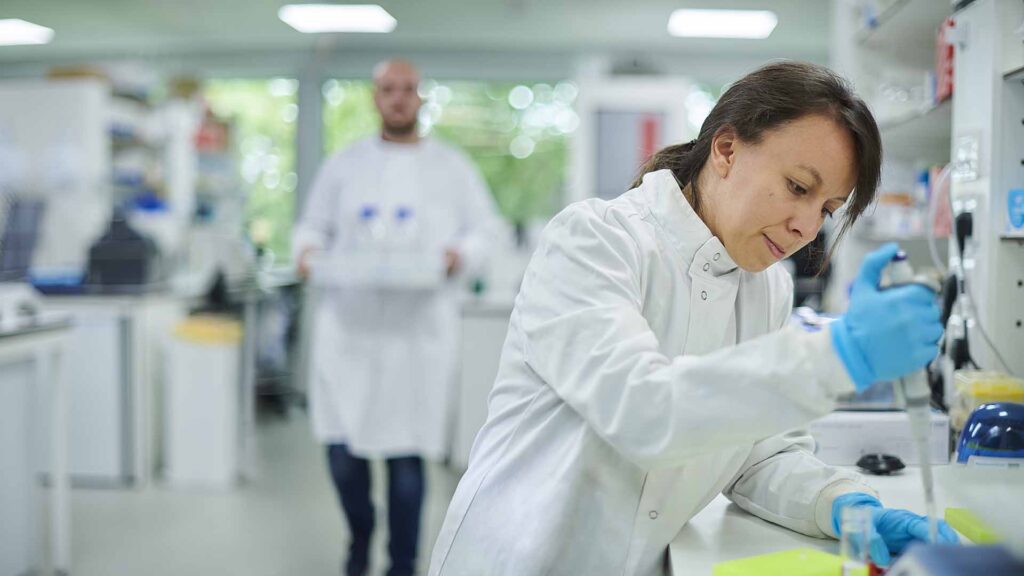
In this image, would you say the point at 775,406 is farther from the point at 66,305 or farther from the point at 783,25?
the point at 783,25

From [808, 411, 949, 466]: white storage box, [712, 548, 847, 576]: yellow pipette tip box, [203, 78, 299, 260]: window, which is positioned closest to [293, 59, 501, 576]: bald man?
[808, 411, 949, 466]: white storage box

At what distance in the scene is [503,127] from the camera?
6582mm

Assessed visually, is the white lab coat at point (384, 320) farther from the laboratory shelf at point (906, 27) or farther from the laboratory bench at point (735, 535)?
the laboratory bench at point (735, 535)

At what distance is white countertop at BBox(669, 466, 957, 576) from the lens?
1.06 metres

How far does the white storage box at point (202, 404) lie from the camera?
3.83 m

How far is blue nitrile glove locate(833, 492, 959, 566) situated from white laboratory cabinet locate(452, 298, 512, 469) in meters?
3.00

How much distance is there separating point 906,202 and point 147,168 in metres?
4.87

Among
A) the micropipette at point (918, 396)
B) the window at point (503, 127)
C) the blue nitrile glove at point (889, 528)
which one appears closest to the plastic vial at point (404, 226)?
the blue nitrile glove at point (889, 528)

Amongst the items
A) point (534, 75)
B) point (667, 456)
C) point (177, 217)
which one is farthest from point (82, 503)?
point (534, 75)

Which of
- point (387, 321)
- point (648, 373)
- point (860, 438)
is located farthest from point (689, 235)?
point (387, 321)

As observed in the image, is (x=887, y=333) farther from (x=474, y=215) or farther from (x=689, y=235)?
(x=474, y=215)

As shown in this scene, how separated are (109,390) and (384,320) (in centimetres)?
171

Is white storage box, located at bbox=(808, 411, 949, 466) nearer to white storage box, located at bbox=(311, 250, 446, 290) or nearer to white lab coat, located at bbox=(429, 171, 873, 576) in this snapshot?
white lab coat, located at bbox=(429, 171, 873, 576)

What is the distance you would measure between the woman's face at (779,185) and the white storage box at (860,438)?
21.0 inches
